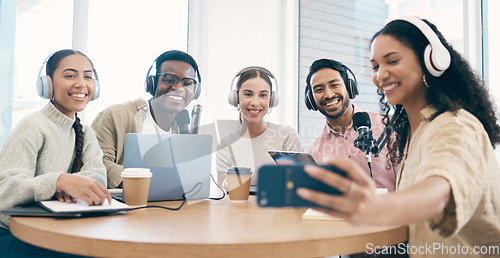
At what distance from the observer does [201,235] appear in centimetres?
95

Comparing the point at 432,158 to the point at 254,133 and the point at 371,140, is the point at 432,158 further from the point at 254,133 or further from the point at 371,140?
the point at 254,133

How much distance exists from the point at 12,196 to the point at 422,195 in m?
1.17

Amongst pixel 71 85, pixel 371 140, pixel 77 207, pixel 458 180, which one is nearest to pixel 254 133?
pixel 371 140

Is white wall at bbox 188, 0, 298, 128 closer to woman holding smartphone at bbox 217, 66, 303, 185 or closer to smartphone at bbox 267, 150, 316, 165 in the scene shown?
woman holding smartphone at bbox 217, 66, 303, 185

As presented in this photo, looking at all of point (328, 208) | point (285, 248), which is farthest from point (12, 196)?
point (328, 208)

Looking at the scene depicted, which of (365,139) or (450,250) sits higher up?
(365,139)

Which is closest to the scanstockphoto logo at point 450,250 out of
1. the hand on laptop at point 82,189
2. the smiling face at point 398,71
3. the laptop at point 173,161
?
the smiling face at point 398,71

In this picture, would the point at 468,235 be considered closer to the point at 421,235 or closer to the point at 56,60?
the point at 421,235

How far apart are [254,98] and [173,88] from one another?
1.69 ft

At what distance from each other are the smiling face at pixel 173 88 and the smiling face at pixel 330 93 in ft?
2.48

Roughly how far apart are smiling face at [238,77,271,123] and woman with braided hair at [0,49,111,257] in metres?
1.03

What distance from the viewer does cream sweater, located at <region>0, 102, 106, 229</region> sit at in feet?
4.04

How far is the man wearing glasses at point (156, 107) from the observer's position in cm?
223

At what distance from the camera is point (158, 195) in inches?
59.9
